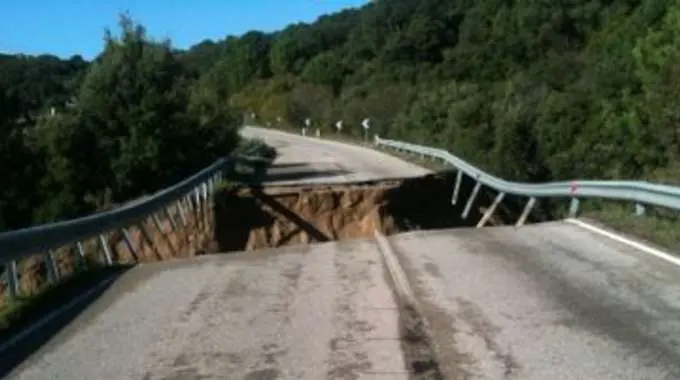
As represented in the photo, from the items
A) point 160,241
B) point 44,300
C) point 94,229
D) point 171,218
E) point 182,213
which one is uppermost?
point 94,229

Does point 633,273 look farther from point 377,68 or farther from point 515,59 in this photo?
point 377,68

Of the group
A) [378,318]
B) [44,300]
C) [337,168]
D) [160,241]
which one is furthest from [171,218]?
[337,168]

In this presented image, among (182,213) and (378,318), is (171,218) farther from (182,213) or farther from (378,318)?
(378,318)

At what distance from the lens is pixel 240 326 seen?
343 inches

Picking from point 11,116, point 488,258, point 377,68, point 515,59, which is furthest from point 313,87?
point 488,258

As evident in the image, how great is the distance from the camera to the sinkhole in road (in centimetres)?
2964

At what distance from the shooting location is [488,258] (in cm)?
1245

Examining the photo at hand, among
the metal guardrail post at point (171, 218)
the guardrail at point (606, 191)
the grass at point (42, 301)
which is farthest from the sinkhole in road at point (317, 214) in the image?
the grass at point (42, 301)

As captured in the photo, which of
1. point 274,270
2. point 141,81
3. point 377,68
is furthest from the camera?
point 377,68

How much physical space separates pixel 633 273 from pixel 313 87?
Result: 113m

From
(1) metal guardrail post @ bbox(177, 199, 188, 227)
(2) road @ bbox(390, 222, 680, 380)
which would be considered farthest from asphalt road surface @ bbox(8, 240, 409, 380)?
(1) metal guardrail post @ bbox(177, 199, 188, 227)

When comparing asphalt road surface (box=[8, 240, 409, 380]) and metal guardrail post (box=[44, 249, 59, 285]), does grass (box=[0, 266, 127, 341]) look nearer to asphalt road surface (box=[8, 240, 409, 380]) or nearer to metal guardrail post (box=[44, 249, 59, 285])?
metal guardrail post (box=[44, 249, 59, 285])

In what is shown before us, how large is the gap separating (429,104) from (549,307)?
188 ft

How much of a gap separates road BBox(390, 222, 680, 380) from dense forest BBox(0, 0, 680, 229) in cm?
1169
